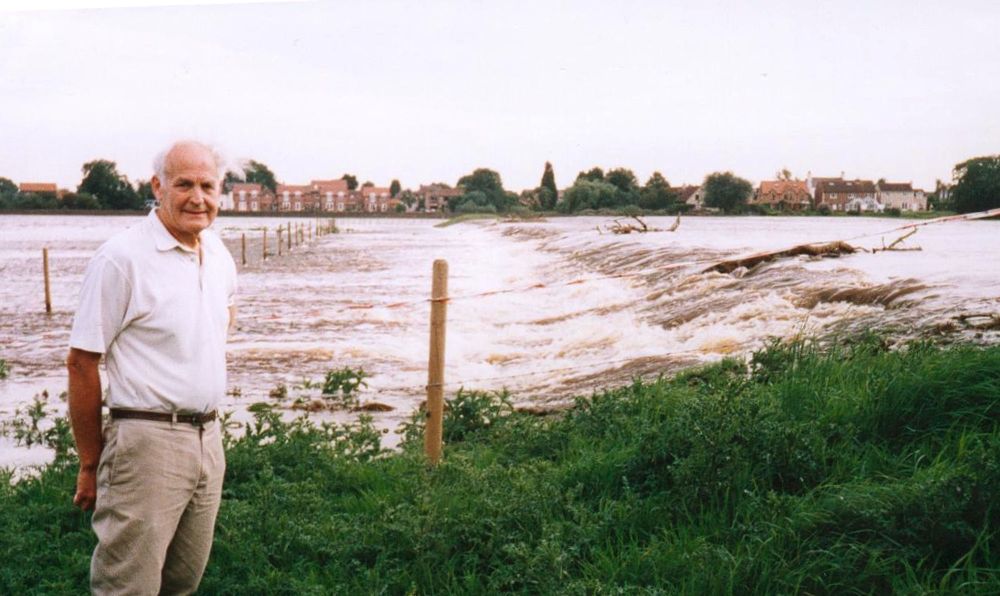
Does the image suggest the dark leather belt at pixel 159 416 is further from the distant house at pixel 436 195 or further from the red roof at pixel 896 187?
the distant house at pixel 436 195

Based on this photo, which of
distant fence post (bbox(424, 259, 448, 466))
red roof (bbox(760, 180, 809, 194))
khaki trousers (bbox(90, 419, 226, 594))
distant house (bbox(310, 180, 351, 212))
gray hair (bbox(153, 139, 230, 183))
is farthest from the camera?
distant house (bbox(310, 180, 351, 212))

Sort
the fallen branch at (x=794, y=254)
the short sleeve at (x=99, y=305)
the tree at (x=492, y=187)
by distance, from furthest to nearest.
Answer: the tree at (x=492, y=187), the fallen branch at (x=794, y=254), the short sleeve at (x=99, y=305)

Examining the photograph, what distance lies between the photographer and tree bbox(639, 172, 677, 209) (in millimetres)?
80875

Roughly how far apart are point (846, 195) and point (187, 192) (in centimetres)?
7990

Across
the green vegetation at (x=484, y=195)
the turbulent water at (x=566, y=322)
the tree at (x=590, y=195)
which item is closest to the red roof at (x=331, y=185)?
the green vegetation at (x=484, y=195)

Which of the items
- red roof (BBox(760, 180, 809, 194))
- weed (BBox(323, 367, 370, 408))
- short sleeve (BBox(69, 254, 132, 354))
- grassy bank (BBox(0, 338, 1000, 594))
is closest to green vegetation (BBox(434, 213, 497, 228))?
red roof (BBox(760, 180, 809, 194))

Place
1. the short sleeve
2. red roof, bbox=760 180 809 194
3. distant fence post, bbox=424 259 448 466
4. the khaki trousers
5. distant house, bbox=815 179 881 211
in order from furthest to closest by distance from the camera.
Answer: red roof, bbox=760 180 809 194 → distant house, bbox=815 179 881 211 → distant fence post, bbox=424 259 448 466 → the khaki trousers → the short sleeve

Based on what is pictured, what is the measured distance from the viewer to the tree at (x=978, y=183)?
68.0 feet

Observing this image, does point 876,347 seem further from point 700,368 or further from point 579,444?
point 579,444

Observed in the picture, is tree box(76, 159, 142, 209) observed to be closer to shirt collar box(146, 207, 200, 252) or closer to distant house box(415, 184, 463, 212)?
distant house box(415, 184, 463, 212)

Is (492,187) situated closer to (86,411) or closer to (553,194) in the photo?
(553,194)

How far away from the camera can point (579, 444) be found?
18.7 feet

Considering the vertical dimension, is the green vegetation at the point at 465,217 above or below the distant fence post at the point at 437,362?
below

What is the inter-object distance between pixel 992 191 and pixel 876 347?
17.7 meters
